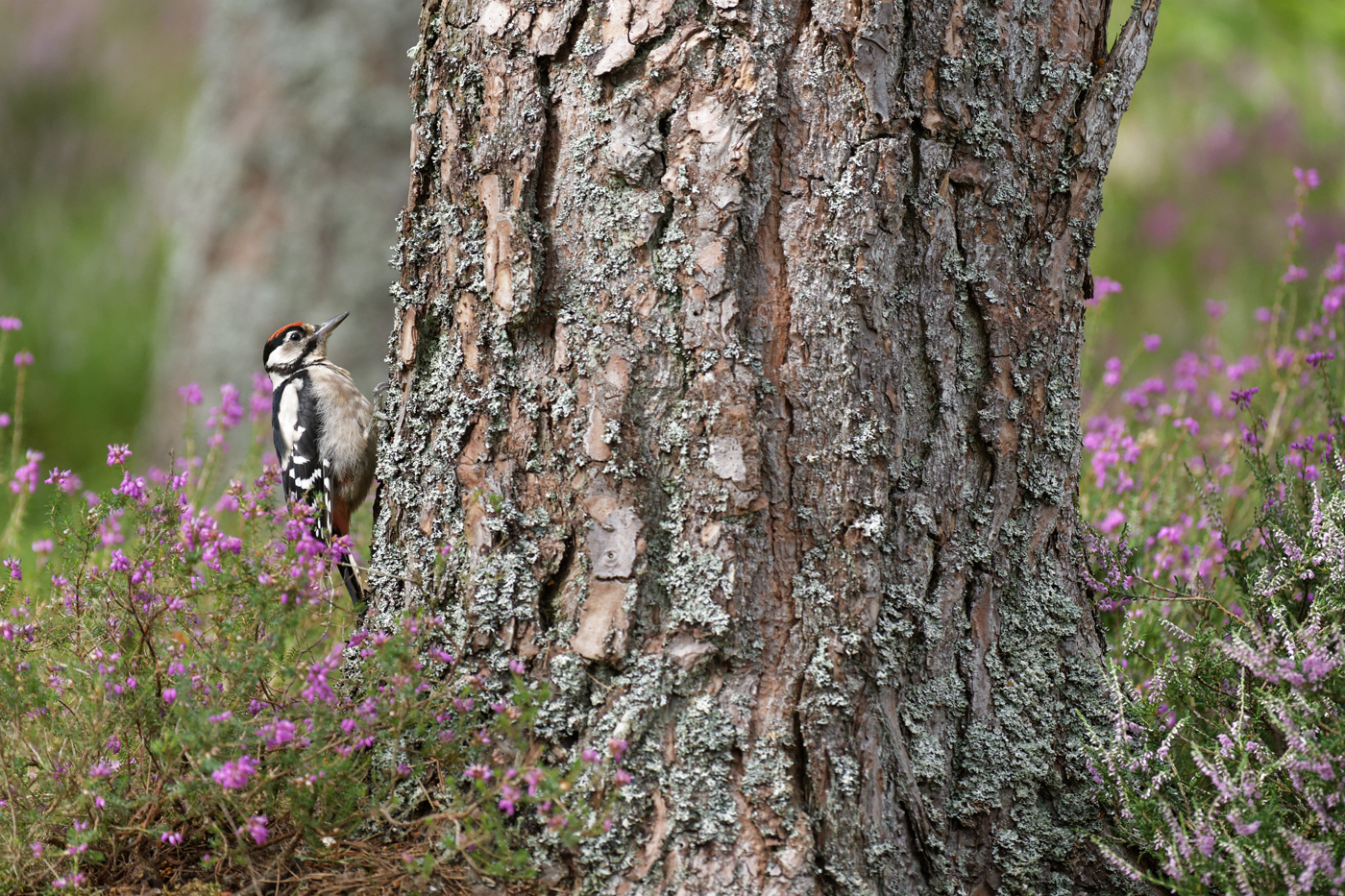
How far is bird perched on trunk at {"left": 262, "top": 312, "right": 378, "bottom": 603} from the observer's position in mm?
3770

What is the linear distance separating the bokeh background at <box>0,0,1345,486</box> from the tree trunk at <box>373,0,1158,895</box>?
6.89 feet

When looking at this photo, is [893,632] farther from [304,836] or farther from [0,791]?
[0,791]

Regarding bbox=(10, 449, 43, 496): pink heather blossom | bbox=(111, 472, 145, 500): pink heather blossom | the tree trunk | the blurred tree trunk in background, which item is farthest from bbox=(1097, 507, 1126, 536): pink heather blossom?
the blurred tree trunk in background

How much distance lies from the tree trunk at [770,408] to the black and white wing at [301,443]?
1.73 metres

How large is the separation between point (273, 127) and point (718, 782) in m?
5.87

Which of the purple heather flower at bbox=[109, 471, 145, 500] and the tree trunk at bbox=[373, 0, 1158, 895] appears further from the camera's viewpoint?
the purple heather flower at bbox=[109, 471, 145, 500]

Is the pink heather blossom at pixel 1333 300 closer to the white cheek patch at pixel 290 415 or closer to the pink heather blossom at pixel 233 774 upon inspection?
the pink heather blossom at pixel 233 774

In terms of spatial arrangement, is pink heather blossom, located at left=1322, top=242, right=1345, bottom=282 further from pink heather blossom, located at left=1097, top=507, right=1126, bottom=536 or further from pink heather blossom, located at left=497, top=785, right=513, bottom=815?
pink heather blossom, located at left=497, top=785, right=513, bottom=815

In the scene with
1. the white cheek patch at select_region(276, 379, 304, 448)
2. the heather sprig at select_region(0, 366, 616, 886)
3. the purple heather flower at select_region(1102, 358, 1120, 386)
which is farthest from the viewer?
the white cheek patch at select_region(276, 379, 304, 448)

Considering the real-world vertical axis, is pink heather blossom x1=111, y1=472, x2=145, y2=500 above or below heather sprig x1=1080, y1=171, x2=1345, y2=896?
above

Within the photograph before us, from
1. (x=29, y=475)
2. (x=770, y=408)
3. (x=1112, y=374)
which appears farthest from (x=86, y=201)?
(x=770, y=408)

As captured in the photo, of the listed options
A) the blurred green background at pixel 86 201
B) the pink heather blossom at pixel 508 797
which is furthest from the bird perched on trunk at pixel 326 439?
the blurred green background at pixel 86 201

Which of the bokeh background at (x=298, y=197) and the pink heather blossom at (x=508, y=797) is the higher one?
the bokeh background at (x=298, y=197)

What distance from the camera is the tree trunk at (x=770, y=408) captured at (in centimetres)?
198
